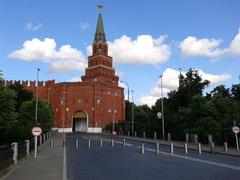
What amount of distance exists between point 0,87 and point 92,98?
238 ft

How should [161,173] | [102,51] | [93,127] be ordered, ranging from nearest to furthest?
1. [161,173]
2. [93,127]
3. [102,51]

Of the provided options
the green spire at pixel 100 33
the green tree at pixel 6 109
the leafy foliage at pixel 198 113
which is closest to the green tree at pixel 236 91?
the leafy foliage at pixel 198 113

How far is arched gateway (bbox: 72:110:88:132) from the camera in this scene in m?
96.3

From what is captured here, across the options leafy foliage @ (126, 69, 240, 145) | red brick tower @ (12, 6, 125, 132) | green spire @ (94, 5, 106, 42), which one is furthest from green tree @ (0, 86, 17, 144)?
green spire @ (94, 5, 106, 42)

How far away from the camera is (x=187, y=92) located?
5366cm

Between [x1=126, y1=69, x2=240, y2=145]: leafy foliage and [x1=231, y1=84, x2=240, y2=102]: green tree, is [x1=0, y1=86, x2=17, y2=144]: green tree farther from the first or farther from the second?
[x1=231, y1=84, x2=240, y2=102]: green tree

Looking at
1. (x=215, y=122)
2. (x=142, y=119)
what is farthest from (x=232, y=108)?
(x=142, y=119)

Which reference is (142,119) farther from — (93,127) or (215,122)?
(215,122)

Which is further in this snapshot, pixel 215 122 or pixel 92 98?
pixel 92 98

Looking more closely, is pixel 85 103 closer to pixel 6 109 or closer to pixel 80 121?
pixel 80 121

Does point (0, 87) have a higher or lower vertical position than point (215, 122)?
higher

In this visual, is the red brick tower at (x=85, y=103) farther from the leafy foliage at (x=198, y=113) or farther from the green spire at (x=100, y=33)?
the leafy foliage at (x=198, y=113)

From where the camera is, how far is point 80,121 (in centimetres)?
9956

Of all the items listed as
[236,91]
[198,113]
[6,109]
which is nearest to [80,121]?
[236,91]
